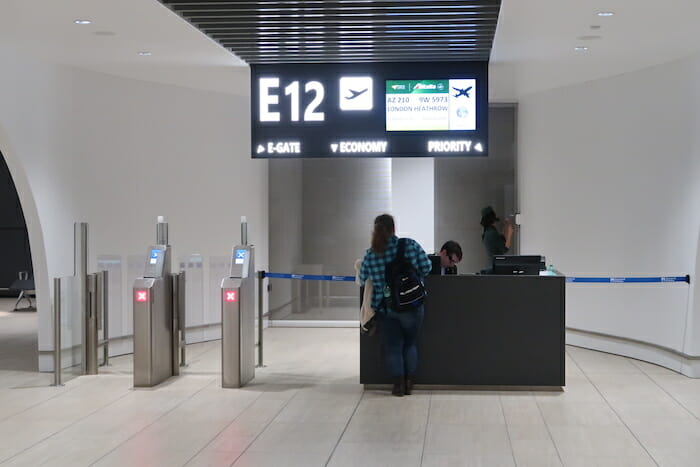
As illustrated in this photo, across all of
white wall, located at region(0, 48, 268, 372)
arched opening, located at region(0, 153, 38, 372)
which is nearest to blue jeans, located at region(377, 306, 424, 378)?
white wall, located at region(0, 48, 268, 372)

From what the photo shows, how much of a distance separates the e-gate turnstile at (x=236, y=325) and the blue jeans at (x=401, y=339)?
4.07ft

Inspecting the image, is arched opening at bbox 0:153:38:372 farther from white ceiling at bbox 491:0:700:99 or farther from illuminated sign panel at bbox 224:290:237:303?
white ceiling at bbox 491:0:700:99

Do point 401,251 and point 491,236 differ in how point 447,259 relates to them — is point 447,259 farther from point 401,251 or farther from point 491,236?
point 491,236

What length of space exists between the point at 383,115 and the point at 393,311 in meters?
1.67

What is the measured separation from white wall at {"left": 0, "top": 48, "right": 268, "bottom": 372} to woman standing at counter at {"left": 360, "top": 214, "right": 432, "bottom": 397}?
332 centimetres

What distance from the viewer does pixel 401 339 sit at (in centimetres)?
765

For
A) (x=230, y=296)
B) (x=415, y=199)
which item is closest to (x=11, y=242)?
(x=415, y=199)

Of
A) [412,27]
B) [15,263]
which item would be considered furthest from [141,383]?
[15,263]

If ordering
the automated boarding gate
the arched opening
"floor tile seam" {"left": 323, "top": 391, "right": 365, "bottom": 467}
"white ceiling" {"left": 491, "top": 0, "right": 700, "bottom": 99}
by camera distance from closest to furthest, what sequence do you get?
1. "floor tile seam" {"left": 323, "top": 391, "right": 365, "bottom": 467}
2. "white ceiling" {"left": 491, "top": 0, "right": 700, "bottom": 99}
3. the automated boarding gate
4. the arched opening

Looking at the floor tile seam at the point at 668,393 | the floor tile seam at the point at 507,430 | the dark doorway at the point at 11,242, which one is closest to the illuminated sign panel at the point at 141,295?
the floor tile seam at the point at 507,430

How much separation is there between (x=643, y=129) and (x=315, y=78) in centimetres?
356

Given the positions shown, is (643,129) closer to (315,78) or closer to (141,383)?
(315,78)

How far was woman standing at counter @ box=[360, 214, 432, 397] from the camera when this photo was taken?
24.6ft

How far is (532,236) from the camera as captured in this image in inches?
446
